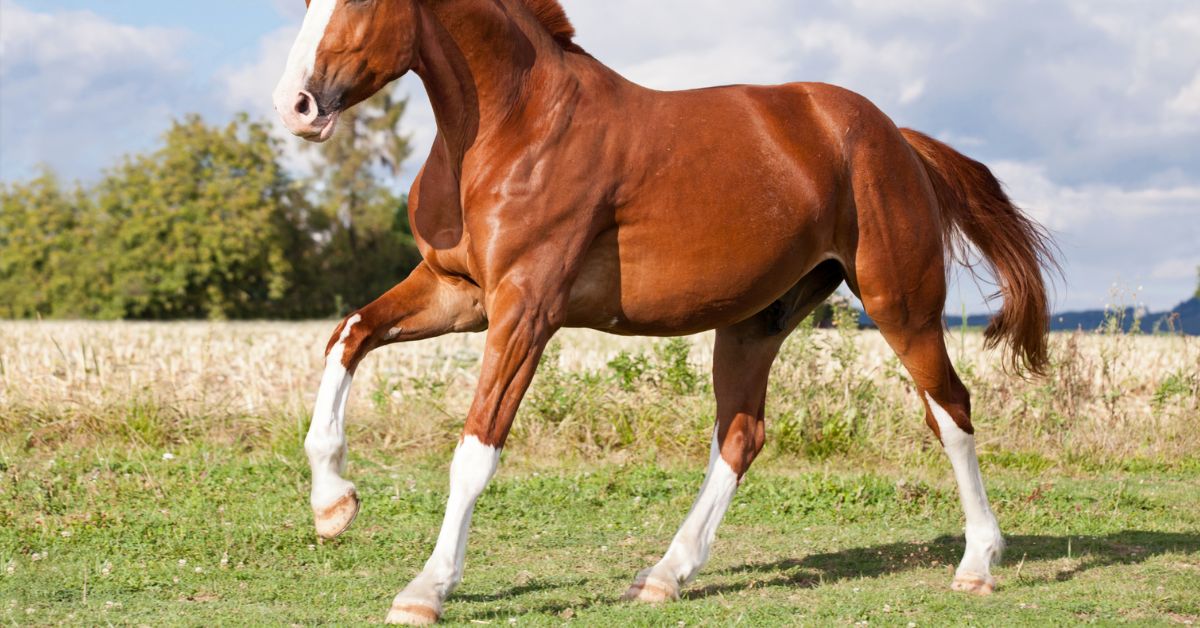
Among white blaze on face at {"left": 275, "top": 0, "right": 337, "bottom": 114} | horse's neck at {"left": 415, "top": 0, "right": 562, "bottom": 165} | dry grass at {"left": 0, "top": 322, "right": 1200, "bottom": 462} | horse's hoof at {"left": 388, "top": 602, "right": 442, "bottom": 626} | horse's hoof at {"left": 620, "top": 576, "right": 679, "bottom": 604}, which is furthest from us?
dry grass at {"left": 0, "top": 322, "right": 1200, "bottom": 462}

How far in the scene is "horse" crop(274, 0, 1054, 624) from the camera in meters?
4.07

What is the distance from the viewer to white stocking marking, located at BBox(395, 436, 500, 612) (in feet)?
13.3

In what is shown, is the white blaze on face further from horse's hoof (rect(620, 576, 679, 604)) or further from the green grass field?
horse's hoof (rect(620, 576, 679, 604))

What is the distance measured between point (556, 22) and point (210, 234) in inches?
1507

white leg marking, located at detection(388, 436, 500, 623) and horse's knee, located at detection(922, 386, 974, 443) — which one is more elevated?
horse's knee, located at detection(922, 386, 974, 443)

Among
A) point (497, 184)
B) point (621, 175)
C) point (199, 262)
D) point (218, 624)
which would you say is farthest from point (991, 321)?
point (199, 262)

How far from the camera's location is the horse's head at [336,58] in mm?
3832

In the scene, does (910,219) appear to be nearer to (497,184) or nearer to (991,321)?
(991,321)

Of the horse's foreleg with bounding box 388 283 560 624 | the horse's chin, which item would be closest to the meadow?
the horse's foreleg with bounding box 388 283 560 624

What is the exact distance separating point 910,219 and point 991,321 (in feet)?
3.63

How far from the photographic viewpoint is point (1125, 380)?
10703mm

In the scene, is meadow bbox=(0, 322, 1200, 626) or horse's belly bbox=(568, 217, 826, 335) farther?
meadow bbox=(0, 322, 1200, 626)

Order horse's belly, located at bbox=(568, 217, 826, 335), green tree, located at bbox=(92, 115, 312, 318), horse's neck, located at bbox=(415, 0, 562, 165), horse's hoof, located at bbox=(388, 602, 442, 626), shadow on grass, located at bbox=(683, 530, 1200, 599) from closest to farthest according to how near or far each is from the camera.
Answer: horse's hoof, located at bbox=(388, 602, 442, 626) < horse's neck, located at bbox=(415, 0, 562, 165) < horse's belly, located at bbox=(568, 217, 826, 335) < shadow on grass, located at bbox=(683, 530, 1200, 599) < green tree, located at bbox=(92, 115, 312, 318)

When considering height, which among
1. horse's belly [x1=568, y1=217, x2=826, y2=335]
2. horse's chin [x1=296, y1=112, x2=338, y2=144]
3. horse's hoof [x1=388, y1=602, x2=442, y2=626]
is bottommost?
horse's hoof [x1=388, y1=602, x2=442, y2=626]
